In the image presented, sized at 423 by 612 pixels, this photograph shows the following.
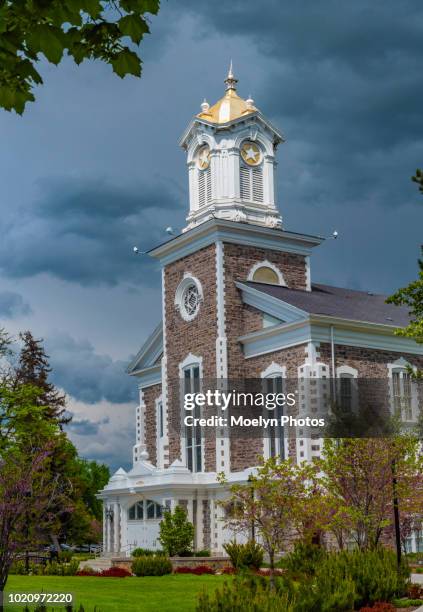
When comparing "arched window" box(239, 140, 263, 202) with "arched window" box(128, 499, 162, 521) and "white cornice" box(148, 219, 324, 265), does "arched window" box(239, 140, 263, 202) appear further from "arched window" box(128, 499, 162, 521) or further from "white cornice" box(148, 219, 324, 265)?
"arched window" box(128, 499, 162, 521)

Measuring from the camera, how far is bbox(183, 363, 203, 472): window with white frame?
130ft

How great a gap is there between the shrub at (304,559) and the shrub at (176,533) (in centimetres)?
1274

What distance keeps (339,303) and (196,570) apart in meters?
15.4

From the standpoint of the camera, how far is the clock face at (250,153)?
4309cm

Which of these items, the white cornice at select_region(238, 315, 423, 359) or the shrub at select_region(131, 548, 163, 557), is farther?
the shrub at select_region(131, 548, 163, 557)

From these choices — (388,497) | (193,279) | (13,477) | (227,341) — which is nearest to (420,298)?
(388,497)

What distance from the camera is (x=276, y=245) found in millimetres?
41469

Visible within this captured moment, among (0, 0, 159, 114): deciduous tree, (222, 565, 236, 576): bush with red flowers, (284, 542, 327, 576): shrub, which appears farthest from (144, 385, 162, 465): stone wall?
(0, 0, 159, 114): deciduous tree

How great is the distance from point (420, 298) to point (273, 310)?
17.5 m

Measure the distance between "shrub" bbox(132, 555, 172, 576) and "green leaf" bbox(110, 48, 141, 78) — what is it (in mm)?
24992

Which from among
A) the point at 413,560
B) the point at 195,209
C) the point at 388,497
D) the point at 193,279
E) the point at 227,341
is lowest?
the point at 413,560

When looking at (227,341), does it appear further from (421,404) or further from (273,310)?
(421,404)

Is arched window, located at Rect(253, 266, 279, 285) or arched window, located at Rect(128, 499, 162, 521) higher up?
arched window, located at Rect(253, 266, 279, 285)

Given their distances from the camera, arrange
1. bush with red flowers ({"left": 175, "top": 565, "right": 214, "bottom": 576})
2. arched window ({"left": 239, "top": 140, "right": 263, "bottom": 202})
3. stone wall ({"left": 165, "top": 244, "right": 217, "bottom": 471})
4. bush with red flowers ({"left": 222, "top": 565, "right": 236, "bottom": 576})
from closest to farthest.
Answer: bush with red flowers ({"left": 222, "top": 565, "right": 236, "bottom": 576}) < bush with red flowers ({"left": 175, "top": 565, "right": 214, "bottom": 576}) < stone wall ({"left": 165, "top": 244, "right": 217, "bottom": 471}) < arched window ({"left": 239, "top": 140, "right": 263, "bottom": 202})
